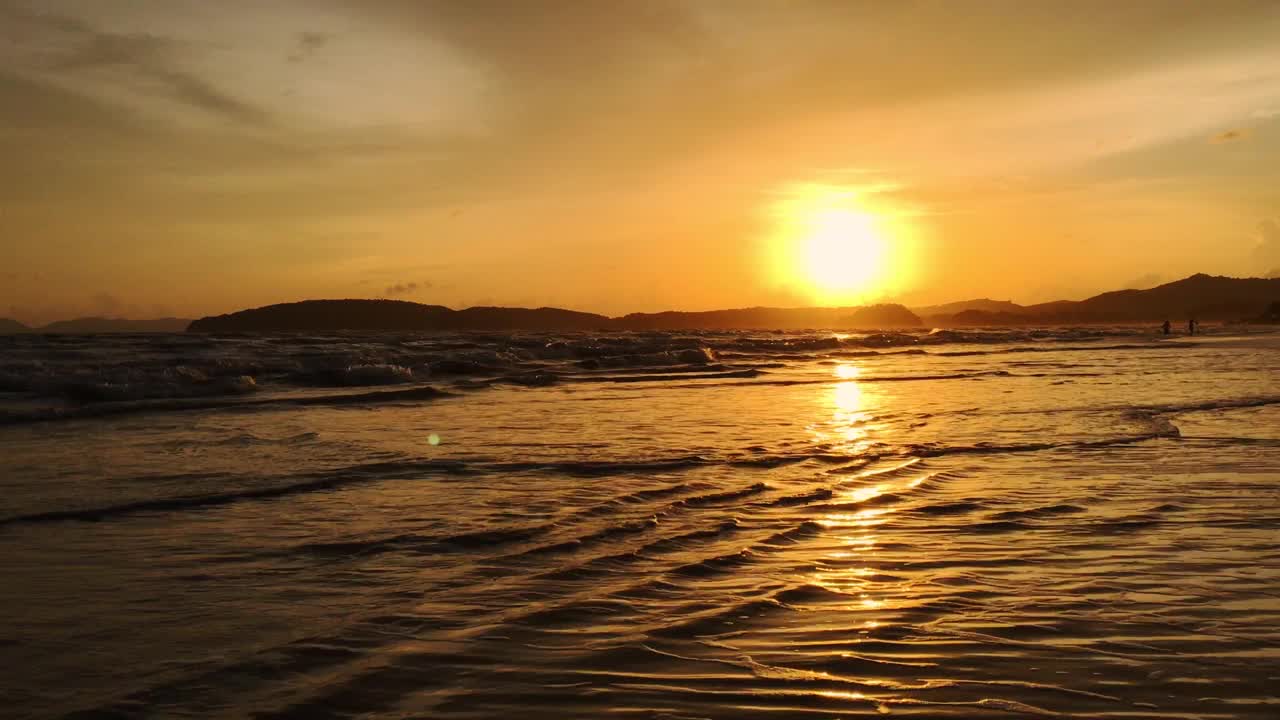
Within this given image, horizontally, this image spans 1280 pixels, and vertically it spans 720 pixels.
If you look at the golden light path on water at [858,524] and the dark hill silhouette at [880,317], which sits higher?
the dark hill silhouette at [880,317]

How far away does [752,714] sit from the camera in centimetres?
362

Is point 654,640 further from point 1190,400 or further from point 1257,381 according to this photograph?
point 1257,381

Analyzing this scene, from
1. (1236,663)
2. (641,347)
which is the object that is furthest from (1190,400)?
(641,347)

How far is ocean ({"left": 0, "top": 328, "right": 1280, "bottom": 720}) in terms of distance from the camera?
12.8 ft

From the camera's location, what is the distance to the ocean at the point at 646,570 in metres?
3.91

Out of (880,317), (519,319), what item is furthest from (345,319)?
(880,317)

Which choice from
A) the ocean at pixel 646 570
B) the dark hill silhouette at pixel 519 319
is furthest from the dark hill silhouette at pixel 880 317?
the ocean at pixel 646 570

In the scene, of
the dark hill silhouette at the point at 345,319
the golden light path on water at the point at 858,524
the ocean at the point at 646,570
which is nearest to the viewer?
the ocean at the point at 646,570

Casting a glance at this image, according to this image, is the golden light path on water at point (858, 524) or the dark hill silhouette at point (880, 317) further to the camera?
the dark hill silhouette at point (880, 317)

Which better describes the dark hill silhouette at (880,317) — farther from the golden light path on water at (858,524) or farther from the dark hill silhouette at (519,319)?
the golden light path on water at (858,524)

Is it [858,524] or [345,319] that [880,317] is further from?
[858,524]

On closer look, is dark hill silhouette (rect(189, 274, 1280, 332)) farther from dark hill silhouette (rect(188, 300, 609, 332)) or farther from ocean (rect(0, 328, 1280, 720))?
ocean (rect(0, 328, 1280, 720))

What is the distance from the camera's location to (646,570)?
230 inches

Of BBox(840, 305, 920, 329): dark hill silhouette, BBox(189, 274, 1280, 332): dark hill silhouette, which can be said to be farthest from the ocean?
BBox(840, 305, 920, 329): dark hill silhouette
